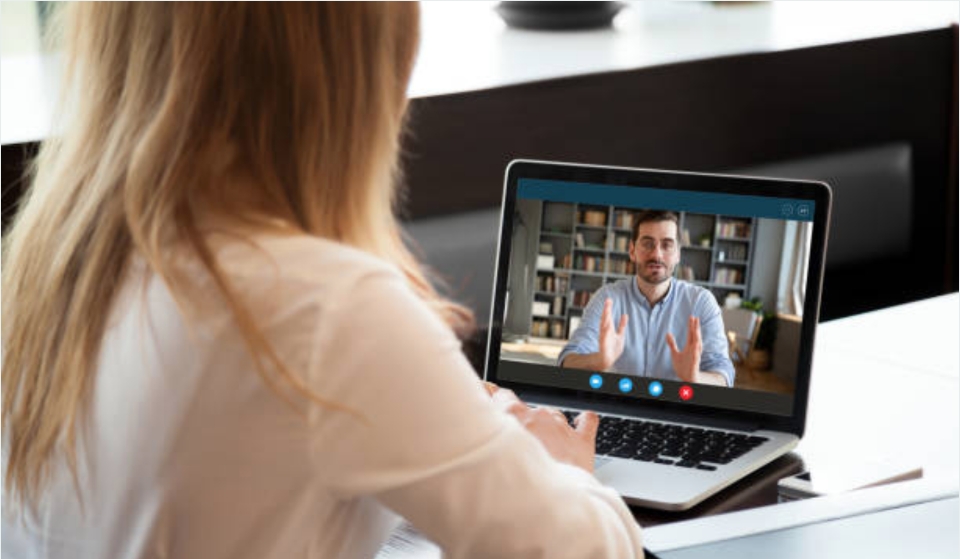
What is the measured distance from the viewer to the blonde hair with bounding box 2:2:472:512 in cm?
83

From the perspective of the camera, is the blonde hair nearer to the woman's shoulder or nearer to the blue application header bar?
the woman's shoulder

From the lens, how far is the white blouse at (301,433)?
796 mm

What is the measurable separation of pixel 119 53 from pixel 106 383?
21 centimetres

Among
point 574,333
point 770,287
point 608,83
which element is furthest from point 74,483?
point 608,83

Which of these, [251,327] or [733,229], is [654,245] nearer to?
[733,229]

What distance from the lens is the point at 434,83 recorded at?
2.51m

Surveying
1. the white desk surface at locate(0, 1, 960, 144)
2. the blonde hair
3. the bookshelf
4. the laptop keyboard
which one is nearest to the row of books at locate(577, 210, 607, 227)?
the bookshelf

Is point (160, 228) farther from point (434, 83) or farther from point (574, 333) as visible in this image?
point (434, 83)

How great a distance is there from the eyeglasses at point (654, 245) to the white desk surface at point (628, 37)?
1051 millimetres

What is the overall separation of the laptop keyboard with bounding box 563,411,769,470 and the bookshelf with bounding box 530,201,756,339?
117 mm

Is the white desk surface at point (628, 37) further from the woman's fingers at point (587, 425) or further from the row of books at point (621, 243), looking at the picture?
the woman's fingers at point (587, 425)

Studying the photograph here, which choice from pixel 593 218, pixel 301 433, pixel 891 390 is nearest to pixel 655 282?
pixel 593 218

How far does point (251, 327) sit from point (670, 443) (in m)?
0.72

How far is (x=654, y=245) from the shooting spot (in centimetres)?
146
